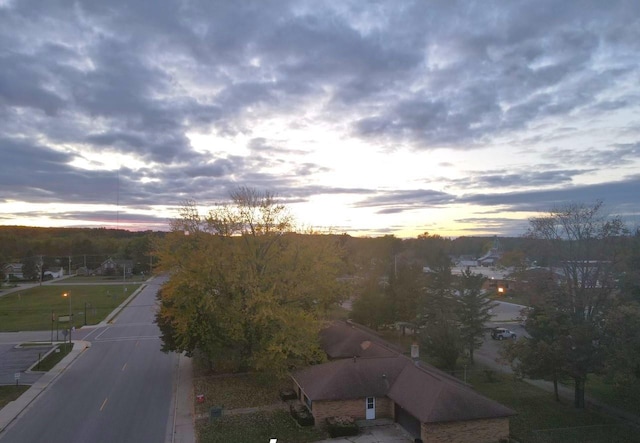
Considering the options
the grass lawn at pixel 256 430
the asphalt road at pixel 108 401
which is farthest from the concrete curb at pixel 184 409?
the grass lawn at pixel 256 430

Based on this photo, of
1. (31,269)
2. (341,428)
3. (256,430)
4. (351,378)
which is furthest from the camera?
(31,269)

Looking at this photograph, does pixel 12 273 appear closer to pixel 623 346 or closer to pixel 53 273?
pixel 53 273

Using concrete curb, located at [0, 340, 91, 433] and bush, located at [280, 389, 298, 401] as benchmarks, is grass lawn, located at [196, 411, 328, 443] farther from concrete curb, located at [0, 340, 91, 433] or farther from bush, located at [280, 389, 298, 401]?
concrete curb, located at [0, 340, 91, 433]

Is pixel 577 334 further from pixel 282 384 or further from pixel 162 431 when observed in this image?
pixel 162 431

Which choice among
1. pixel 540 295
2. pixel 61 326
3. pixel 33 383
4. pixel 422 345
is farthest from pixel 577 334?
pixel 61 326

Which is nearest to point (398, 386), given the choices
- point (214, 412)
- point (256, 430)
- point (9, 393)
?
point (256, 430)

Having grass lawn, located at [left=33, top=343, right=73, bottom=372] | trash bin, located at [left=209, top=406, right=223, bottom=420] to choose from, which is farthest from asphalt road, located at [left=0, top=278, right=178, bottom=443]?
trash bin, located at [left=209, top=406, right=223, bottom=420]
